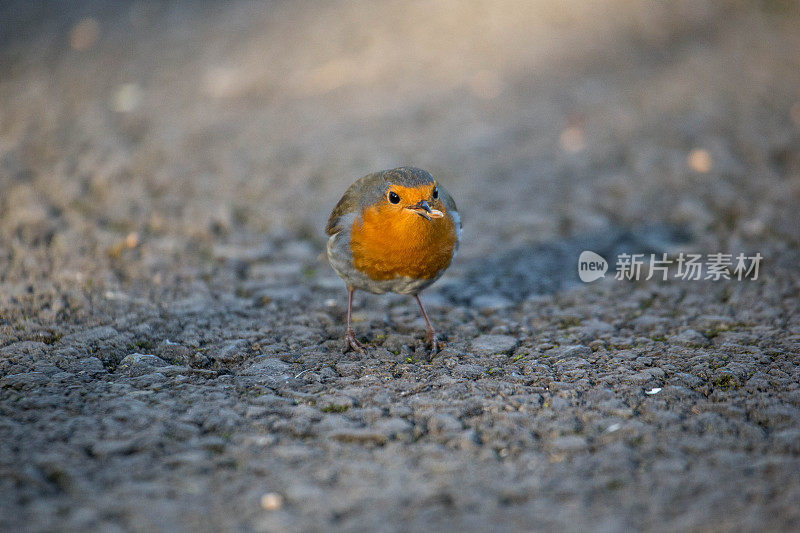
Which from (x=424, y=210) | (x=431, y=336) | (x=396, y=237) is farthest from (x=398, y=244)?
(x=431, y=336)

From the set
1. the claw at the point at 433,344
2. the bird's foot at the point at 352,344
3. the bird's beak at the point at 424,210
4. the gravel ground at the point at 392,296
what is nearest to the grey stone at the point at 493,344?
the gravel ground at the point at 392,296

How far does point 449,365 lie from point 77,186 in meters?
3.62

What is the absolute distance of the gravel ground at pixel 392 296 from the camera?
245cm

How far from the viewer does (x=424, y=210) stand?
346 cm

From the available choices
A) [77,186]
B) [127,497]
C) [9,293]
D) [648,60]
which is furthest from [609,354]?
[648,60]

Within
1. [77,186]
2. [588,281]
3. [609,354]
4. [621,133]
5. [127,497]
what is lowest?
[127,497]

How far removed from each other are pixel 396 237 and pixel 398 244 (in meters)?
0.04

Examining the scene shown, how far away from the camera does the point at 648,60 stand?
294 inches

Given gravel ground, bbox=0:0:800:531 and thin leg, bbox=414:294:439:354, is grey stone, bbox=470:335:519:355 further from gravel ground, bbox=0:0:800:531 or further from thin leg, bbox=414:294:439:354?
thin leg, bbox=414:294:439:354

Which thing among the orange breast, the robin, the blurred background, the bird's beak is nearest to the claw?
the robin

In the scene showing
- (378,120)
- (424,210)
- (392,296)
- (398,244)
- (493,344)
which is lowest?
(493,344)

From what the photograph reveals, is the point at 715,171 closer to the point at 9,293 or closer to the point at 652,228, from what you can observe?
the point at 652,228

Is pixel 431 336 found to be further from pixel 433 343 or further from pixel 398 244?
pixel 398 244

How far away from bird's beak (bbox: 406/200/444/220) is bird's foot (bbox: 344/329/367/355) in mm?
731
